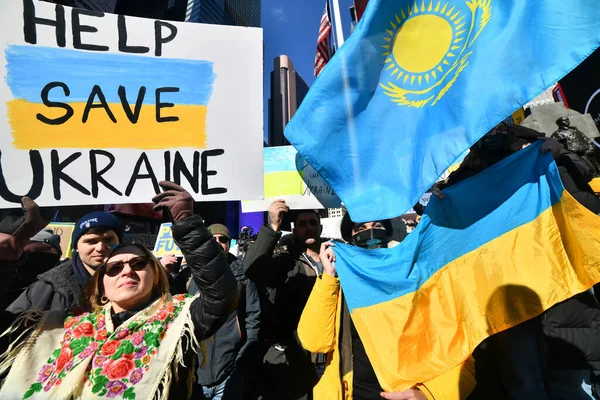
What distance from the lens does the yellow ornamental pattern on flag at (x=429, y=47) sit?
2.04 metres

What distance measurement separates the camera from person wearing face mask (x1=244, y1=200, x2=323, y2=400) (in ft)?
8.05

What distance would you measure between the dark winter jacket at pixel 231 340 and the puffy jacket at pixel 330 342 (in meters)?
0.77

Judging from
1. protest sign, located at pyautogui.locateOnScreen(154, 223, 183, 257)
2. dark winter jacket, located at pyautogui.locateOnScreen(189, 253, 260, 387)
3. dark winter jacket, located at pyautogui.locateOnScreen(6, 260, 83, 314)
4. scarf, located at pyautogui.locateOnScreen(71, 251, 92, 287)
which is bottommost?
dark winter jacket, located at pyautogui.locateOnScreen(189, 253, 260, 387)

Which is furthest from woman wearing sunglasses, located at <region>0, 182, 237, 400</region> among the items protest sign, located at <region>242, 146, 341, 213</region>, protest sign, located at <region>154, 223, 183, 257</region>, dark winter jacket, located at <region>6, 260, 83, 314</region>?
protest sign, located at <region>154, 223, 183, 257</region>

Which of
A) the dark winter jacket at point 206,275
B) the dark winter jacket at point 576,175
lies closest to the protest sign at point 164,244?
the dark winter jacket at point 206,275

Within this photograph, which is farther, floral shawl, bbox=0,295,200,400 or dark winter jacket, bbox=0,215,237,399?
dark winter jacket, bbox=0,215,237,399

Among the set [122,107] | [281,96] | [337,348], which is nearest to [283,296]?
[337,348]

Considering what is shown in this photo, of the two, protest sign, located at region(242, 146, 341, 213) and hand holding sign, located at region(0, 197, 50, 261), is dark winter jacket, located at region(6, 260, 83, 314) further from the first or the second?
protest sign, located at region(242, 146, 341, 213)

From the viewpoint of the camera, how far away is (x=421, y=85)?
6.99ft

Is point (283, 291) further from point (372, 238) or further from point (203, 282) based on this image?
point (203, 282)

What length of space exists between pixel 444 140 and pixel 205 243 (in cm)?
144

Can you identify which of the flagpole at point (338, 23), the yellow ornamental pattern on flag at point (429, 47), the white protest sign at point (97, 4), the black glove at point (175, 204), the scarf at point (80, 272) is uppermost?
the white protest sign at point (97, 4)

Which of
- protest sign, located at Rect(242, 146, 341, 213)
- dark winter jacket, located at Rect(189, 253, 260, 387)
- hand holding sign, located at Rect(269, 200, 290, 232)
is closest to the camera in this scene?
hand holding sign, located at Rect(269, 200, 290, 232)

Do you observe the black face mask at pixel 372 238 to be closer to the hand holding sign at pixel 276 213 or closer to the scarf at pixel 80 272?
the hand holding sign at pixel 276 213
